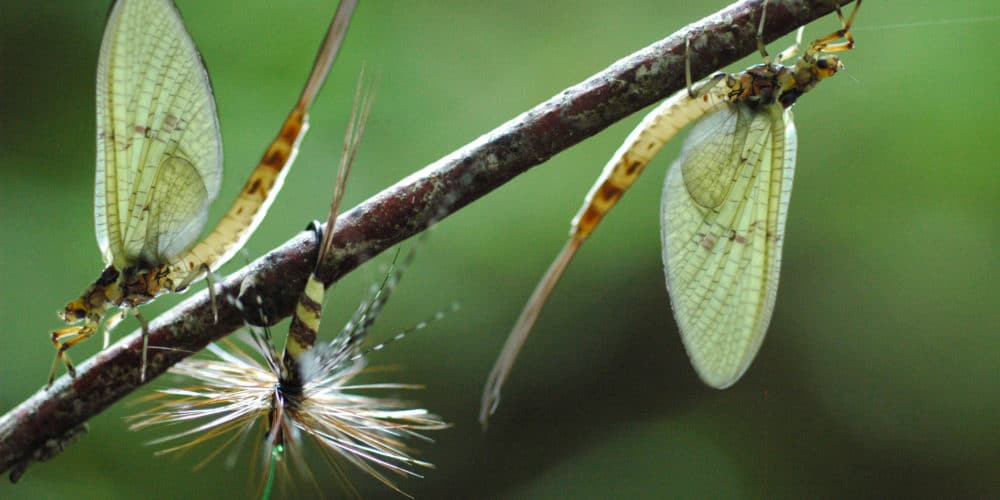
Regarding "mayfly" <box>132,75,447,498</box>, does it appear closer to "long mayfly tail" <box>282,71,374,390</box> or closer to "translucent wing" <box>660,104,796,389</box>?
"long mayfly tail" <box>282,71,374,390</box>

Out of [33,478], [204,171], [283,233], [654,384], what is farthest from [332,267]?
[33,478]

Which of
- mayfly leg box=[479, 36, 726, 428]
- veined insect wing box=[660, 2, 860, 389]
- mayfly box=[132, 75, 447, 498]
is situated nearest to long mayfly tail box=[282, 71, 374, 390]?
mayfly box=[132, 75, 447, 498]

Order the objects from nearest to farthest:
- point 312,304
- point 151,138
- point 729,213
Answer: point 312,304 < point 151,138 < point 729,213

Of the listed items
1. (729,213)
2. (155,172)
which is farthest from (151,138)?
(729,213)

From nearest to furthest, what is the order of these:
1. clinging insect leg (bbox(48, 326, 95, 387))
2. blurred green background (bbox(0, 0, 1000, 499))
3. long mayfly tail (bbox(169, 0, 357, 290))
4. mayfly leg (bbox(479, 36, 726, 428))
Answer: long mayfly tail (bbox(169, 0, 357, 290)) → mayfly leg (bbox(479, 36, 726, 428)) → clinging insect leg (bbox(48, 326, 95, 387)) → blurred green background (bbox(0, 0, 1000, 499))

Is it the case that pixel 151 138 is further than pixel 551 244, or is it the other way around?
pixel 551 244

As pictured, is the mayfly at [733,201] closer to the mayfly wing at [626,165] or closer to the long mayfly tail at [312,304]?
the mayfly wing at [626,165]

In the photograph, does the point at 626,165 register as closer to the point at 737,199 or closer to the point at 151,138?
the point at 737,199
